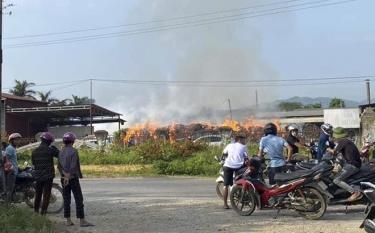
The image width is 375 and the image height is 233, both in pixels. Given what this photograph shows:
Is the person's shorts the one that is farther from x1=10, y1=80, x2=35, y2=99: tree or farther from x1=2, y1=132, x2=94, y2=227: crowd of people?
x1=10, y1=80, x2=35, y2=99: tree

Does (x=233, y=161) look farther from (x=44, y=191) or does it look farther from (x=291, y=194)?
(x=44, y=191)

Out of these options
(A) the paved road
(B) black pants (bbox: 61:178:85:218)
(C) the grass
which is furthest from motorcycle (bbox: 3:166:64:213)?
(C) the grass

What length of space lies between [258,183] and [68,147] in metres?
3.79

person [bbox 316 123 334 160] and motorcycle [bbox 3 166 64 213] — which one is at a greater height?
person [bbox 316 123 334 160]

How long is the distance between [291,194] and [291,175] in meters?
0.36

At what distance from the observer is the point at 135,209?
1262 centimetres

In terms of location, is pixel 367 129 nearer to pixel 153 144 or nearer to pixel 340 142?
pixel 153 144

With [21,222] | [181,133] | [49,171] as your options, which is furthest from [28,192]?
[181,133]

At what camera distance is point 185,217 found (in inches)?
438

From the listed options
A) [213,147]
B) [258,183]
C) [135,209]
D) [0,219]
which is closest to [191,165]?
[213,147]

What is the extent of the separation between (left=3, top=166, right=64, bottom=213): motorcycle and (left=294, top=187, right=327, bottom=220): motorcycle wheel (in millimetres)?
5129

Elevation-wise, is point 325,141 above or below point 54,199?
above

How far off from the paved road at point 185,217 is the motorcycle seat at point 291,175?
2.45 feet

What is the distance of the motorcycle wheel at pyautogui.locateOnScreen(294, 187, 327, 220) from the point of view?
1034 centimetres
